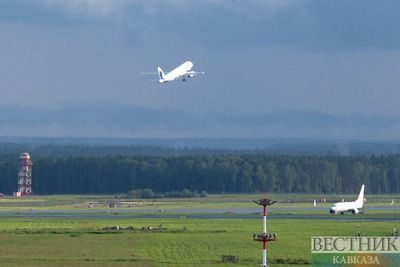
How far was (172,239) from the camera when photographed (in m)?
105

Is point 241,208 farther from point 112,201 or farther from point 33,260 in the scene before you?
point 33,260

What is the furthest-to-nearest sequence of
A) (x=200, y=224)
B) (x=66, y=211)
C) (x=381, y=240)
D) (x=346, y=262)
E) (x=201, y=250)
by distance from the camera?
(x=66, y=211), (x=200, y=224), (x=201, y=250), (x=381, y=240), (x=346, y=262)

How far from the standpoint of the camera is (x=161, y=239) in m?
105

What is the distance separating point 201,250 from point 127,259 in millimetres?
7394

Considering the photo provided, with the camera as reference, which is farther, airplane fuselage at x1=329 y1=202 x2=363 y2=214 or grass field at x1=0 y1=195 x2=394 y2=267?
airplane fuselage at x1=329 y1=202 x2=363 y2=214

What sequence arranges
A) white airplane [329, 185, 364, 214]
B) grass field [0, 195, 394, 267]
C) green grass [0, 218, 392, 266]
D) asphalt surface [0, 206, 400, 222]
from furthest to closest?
white airplane [329, 185, 364, 214]
asphalt surface [0, 206, 400, 222]
green grass [0, 218, 392, 266]
grass field [0, 195, 394, 267]

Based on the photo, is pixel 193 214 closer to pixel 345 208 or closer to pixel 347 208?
pixel 345 208

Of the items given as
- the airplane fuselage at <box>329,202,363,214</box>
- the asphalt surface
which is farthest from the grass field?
the airplane fuselage at <box>329,202,363,214</box>

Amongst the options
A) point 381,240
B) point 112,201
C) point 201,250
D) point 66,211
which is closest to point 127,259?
point 201,250

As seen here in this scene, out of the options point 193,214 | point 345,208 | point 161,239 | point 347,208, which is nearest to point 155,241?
point 161,239

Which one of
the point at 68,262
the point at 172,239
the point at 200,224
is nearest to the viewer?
the point at 68,262

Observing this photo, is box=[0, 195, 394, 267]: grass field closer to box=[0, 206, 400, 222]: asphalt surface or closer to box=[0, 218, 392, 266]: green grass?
box=[0, 218, 392, 266]: green grass

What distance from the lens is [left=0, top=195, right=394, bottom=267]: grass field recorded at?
295 feet

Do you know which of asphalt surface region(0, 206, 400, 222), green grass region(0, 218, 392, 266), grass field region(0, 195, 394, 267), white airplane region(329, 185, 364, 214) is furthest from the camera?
white airplane region(329, 185, 364, 214)
